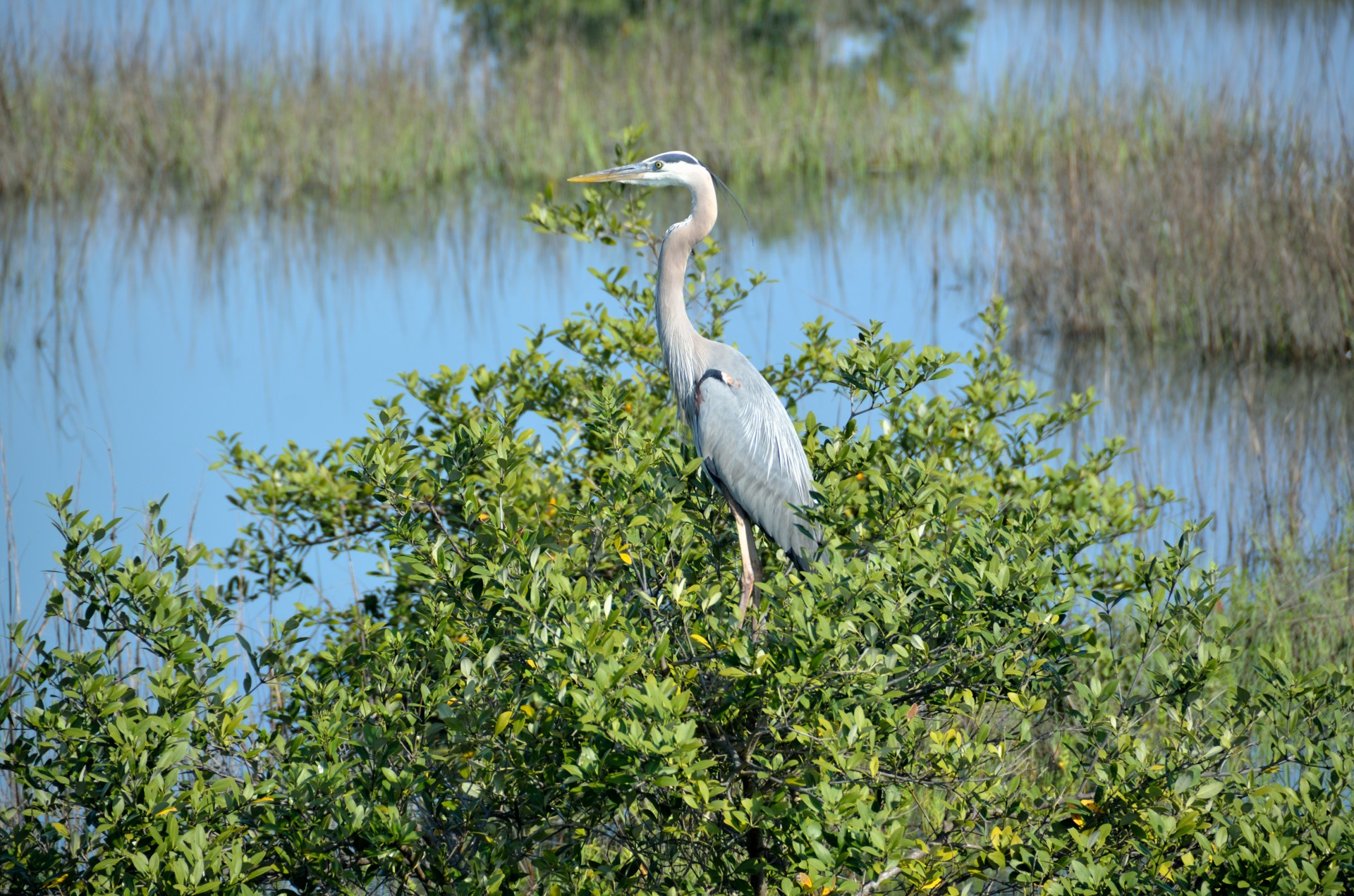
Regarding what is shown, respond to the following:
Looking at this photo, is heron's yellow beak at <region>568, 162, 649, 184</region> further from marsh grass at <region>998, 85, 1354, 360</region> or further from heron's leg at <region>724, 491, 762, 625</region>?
marsh grass at <region>998, 85, 1354, 360</region>

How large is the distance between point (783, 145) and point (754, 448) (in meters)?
8.40

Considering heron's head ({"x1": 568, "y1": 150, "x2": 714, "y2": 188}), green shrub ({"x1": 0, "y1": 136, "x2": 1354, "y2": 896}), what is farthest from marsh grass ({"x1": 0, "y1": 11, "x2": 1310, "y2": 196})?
green shrub ({"x1": 0, "y1": 136, "x2": 1354, "y2": 896})

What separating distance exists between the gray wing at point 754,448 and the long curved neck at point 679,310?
0.18ft

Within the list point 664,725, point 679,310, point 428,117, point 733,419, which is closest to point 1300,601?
point 733,419

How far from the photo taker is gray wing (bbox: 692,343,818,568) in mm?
3232

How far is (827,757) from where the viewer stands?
6.73ft

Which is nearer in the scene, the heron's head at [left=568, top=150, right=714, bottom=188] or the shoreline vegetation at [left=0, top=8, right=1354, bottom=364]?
the heron's head at [left=568, top=150, right=714, bottom=188]

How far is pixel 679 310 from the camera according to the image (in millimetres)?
3418

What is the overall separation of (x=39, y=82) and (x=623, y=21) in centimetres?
574

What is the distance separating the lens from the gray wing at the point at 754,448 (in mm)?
3232

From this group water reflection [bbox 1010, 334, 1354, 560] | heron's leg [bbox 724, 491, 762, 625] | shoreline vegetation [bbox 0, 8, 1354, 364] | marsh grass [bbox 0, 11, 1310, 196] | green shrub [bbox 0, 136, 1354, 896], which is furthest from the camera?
marsh grass [bbox 0, 11, 1310, 196]

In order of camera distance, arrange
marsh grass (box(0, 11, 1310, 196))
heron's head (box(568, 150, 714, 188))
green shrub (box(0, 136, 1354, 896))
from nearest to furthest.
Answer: green shrub (box(0, 136, 1354, 896)) < heron's head (box(568, 150, 714, 188)) < marsh grass (box(0, 11, 1310, 196))

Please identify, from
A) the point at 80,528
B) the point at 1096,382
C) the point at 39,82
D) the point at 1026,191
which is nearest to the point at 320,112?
the point at 39,82

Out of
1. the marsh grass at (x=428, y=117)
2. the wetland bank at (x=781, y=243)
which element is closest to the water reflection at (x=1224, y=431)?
the wetland bank at (x=781, y=243)
